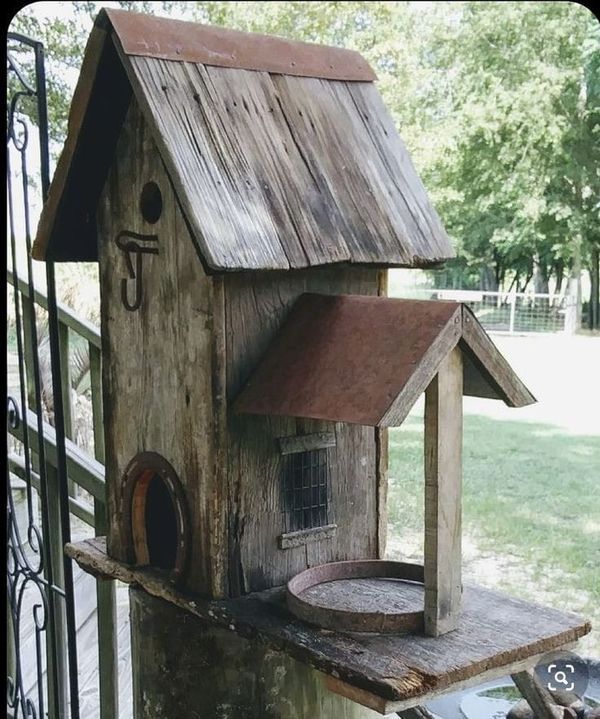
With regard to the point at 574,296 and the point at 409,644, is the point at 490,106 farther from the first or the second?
the point at 409,644

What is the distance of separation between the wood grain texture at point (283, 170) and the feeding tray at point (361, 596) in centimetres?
45

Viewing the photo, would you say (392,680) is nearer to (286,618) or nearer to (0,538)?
(286,618)

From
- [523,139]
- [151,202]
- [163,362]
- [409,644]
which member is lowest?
[409,644]

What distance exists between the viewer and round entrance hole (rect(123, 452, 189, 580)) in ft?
4.59

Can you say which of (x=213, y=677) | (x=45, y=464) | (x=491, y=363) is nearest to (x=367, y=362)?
(x=491, y=363)

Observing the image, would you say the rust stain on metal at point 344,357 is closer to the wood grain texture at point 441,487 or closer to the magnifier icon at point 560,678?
the wood grain texture at point 441,487

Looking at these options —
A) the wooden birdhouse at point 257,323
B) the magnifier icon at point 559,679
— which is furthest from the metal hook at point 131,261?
Answer: the magnifier icon at point 559,679

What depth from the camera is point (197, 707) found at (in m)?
1.47

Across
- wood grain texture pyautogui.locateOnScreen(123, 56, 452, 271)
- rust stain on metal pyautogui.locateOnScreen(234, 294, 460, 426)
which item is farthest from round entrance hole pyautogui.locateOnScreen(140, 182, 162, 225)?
rust stain on metal pyautogui.locateOnScreen(234, 294, 460, 426)

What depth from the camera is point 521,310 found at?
5.35 feet

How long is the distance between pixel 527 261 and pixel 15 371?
1.28m

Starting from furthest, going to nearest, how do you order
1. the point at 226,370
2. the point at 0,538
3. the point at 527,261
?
the point at 527,261 → the point at 0,538 → the point at 226,370

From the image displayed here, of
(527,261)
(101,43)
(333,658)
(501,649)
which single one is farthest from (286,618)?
(101,43)

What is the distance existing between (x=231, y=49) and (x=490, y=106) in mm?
445
